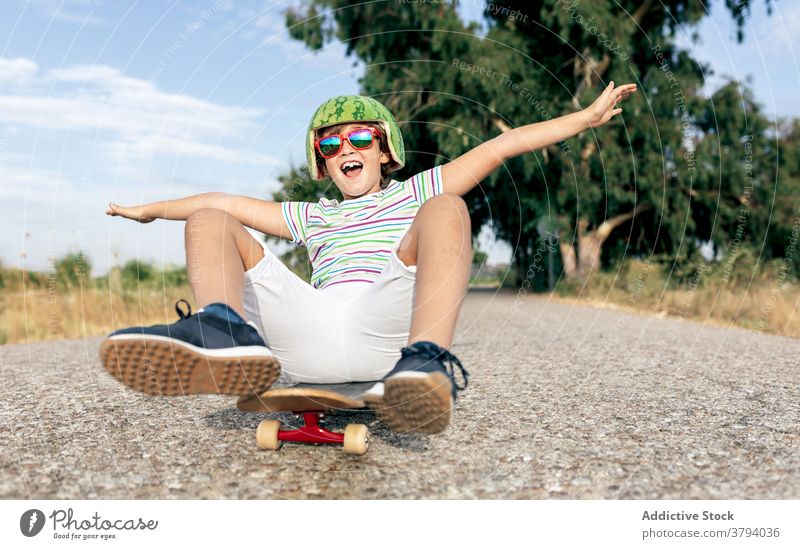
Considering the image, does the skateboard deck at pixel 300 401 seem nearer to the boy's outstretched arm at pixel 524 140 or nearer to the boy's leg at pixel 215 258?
the boy's leg at pixel 215 258

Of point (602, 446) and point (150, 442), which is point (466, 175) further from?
point (150, 442)

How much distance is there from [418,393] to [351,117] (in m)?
1.63

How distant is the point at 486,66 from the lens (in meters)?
14.9

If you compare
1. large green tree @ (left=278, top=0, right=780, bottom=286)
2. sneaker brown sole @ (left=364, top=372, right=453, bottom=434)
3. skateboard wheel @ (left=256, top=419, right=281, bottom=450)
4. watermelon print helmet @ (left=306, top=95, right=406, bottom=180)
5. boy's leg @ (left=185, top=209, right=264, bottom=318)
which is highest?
large green tree @ (left=278, top=0, right=780, bottom=286)

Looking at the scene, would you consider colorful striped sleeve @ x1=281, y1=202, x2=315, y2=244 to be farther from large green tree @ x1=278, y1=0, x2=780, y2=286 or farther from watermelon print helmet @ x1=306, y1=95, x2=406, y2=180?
large green tree @ x1=278, y1=0, x2=780, y2=286

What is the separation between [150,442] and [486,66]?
1305 cm

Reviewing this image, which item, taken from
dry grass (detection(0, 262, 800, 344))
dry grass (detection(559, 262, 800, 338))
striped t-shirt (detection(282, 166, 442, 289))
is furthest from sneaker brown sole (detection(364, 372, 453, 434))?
dry grass (detection(559, 262, 800, 338))

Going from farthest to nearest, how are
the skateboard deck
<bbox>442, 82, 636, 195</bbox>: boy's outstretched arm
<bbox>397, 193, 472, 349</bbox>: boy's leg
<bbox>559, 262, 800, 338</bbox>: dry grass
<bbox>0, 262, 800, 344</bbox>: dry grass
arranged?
<bbox>0, 262, 800, 344</bbox>: dry grass → <bbox>559, 262, 800, 338</bbox>: dry grass → <bbox>442, 82, 636, 195</bbox>: boy's outstretched arm → the skateboard deck → <bbox>397, 193, 472, 349</bbox>: boy's leg

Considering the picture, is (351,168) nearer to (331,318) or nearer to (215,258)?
(331,318)

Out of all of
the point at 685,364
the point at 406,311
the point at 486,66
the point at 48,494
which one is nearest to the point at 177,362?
the point at 48,494

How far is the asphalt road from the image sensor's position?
275 cm

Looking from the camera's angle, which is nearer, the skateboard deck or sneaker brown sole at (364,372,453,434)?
sneaker brown sole at (364,372,453,434)

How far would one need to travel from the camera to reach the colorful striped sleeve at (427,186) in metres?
3.55

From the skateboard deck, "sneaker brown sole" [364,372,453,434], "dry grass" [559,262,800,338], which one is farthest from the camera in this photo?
"dry grass" [559,262,800,338]
